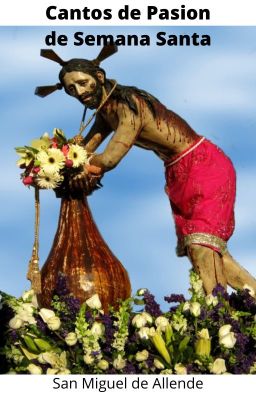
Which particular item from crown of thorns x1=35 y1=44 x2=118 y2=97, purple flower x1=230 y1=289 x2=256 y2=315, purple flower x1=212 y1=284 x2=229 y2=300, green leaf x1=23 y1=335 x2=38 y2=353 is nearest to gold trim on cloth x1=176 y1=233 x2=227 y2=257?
purple flower x1=230 y1=289 x2=256 y2=315

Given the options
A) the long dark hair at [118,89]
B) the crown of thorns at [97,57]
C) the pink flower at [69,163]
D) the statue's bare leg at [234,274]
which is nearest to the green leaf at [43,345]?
the pink flower at [69,163]

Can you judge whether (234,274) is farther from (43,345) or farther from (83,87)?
(43,345)

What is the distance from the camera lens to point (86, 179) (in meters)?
8.33

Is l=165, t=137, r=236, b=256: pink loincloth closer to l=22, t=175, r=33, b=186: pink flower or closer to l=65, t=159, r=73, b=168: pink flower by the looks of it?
l=65, t=159, r=73, b=168: pink flower

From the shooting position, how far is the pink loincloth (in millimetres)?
8539

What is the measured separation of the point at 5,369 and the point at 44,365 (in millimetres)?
276

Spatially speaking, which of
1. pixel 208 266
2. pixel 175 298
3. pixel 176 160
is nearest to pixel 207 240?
pixel 208 266

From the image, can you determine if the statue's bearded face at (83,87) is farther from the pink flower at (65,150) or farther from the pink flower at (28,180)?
the pink flower at (28,180)

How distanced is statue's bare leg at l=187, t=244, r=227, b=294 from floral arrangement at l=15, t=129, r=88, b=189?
3.14ft

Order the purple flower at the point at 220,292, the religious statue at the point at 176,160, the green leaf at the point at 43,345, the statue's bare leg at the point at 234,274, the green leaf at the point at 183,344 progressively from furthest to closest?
the statue's bare leg at the point at 234,274
the religious statue at the point at 176,160
the purple flower at the point at 220,292
the green leaf at the point at 43,345
the green leaf at the point at 183,344

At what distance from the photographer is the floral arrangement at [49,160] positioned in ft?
26.8

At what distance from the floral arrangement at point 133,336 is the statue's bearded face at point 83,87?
1.49m

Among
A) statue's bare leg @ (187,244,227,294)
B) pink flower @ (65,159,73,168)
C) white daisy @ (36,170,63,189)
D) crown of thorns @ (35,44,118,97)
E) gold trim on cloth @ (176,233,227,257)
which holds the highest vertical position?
crown of thorns @ (35,44,118,97)

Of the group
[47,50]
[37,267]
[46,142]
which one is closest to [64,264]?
[37,267]
